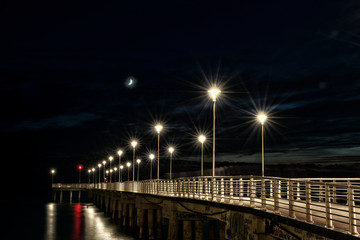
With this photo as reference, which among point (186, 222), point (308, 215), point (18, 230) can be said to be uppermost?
point (308, 215)

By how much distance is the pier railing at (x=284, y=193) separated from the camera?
445 inches

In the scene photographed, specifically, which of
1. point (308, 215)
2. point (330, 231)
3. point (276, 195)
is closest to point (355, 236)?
point (330, 231)

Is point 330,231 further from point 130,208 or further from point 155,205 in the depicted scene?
point 130,208

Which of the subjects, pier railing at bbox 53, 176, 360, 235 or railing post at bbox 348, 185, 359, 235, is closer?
railing post at bbox 348, 185, 359, 235

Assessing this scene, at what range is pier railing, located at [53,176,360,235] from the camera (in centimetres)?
1131

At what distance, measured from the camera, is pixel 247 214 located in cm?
1673

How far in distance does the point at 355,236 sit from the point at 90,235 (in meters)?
46.2

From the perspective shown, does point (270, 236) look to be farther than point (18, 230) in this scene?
No

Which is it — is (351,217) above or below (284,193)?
below

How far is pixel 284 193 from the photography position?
48.1 ft

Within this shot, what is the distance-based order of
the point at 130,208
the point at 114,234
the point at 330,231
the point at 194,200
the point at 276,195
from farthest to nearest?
the point at 130,208, the point at 114,234, the point at 194,200, the point at 276,195, the point at 330,231

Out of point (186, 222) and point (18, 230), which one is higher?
point (186, 222)

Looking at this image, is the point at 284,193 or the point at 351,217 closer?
the point at 351,217

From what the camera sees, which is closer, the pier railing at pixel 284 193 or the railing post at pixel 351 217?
the railing post at pixel 351 217
